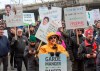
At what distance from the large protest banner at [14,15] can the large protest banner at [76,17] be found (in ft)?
6.42

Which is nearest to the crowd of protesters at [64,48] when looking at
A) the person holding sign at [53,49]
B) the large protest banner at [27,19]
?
the person holding sign at [53,49]

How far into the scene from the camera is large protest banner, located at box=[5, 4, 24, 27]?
13.4m

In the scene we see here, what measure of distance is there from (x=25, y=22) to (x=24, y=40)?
6312 millimetres

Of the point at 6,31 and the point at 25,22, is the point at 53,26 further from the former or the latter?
the point at 25,22

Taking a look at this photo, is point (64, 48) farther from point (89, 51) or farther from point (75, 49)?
point (75, 49)

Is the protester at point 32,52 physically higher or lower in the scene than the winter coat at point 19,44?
lower

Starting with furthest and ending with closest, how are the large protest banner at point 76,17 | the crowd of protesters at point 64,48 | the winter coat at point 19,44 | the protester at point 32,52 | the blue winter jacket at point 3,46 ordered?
the winter coat at point 19,44 < the blue winter jacket at point 3,46 < the large protest banner at point 76,17 < the protester at point 32,52 < the crowd of protesters at point 64,48

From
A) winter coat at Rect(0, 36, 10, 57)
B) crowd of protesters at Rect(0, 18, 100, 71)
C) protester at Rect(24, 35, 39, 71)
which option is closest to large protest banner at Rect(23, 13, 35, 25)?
crowd of protesters at Rect(0, 18, 100, 71)

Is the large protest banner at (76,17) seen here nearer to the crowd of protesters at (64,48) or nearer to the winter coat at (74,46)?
the crowd of protesters at (64,48)

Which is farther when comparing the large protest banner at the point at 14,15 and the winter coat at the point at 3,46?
the large protest banner at the point at 14,15

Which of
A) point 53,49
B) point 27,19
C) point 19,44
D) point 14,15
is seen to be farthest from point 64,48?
point 27,19

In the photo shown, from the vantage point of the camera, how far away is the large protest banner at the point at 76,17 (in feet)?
38.2

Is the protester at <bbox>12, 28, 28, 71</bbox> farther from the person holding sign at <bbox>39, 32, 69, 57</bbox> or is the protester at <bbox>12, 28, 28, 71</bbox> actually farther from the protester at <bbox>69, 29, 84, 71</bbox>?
the person holding sign at <bbox>39, 32, 69, 57</bbox>

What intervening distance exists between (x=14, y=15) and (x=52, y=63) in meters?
6.08
